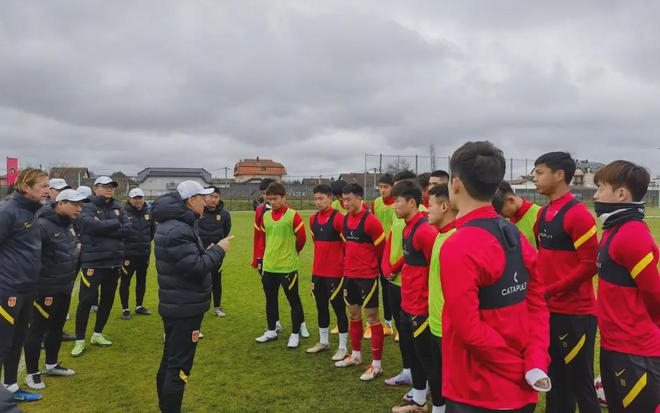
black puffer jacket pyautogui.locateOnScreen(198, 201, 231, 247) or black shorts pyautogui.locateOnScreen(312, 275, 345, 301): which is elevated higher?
black puffer jacket pyautogui.locateOnScreen(198, 201, 231, 247)

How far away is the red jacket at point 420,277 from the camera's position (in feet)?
13.1

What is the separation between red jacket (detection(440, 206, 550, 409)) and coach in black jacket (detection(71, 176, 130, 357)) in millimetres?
5699

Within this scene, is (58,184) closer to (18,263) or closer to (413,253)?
(18,263)

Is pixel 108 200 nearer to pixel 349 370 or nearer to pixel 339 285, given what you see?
pixel 339 285

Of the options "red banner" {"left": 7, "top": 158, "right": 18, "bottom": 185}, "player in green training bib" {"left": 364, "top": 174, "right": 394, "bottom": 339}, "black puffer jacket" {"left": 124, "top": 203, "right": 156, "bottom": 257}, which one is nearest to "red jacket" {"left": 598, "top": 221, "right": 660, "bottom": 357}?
"player in green training bib" {"left": 364, "top": 174, "right": 394, "bottom": 339}

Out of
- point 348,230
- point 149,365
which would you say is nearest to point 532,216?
point 348,230

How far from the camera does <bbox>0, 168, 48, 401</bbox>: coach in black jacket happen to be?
4184 millimetres

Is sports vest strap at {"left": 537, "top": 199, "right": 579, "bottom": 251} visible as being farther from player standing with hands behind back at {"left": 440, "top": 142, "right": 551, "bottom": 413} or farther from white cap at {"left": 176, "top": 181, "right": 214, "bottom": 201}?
white cap at {"left": 176, "top": 181, "right": 214, "bottom": 201}

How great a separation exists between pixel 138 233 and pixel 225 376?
3.77m

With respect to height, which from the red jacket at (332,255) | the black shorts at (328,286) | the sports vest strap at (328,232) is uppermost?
the sports vest strap at (328,232)

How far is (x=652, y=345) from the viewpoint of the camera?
2793mm

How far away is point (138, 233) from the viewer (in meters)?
7.93

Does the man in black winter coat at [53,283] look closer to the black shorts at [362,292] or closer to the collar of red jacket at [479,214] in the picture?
the black shorts at [362,292]

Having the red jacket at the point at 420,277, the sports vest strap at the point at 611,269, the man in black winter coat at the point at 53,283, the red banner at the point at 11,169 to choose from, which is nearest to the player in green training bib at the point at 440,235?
the red jacket at the point at 420,277
